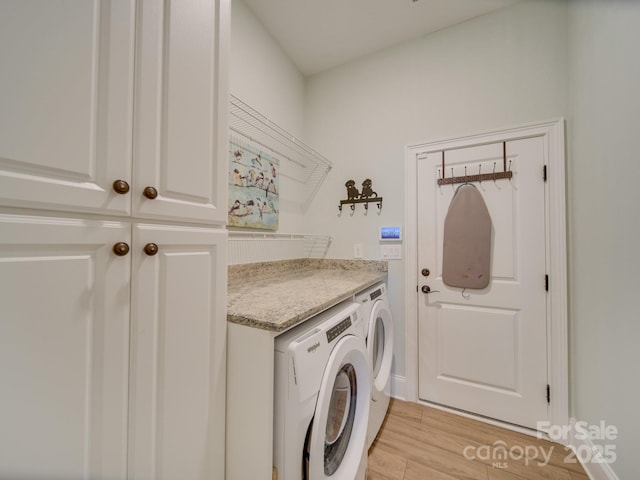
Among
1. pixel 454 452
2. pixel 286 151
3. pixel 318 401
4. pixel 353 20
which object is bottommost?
pixel 454 452

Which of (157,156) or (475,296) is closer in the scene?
(157,156)

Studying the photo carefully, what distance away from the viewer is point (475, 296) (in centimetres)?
174

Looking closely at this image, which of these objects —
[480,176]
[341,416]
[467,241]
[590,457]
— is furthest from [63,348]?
[590,457]

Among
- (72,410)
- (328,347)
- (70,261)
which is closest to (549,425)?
(328,347)

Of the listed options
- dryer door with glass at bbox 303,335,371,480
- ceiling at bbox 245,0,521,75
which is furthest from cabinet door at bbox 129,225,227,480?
ceiling at bbox 245,0,521,75

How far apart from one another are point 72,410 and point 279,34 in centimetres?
253

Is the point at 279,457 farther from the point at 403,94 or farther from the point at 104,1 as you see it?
the point at 403,94

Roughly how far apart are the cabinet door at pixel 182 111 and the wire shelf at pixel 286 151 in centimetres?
68

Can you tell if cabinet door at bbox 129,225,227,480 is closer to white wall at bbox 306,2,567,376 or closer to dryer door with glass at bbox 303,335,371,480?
dryer door with glass at bbox 303,335,371,480

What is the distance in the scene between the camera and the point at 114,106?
0.58 metres

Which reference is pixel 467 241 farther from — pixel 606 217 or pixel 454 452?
pixel 454 452

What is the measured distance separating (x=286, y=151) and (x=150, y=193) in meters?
1.61

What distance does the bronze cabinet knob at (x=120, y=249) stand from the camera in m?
0.59

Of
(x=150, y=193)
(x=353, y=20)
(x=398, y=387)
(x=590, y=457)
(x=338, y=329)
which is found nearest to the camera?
(x=150, y=193)
